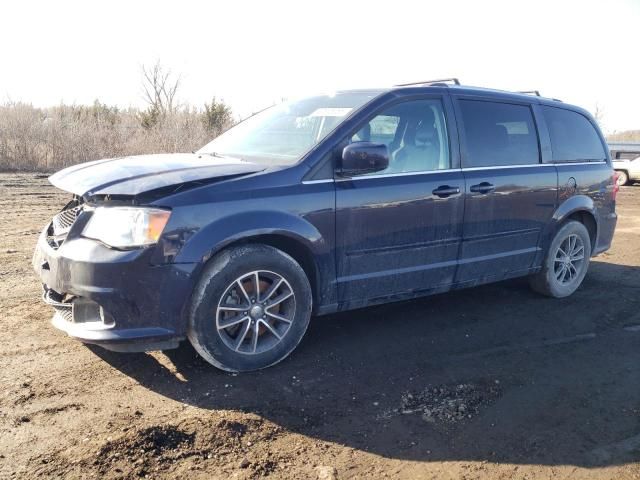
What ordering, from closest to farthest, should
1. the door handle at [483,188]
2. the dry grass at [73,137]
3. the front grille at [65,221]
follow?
the front grille at [65,221] < the door handle at [483,188] < the dry grass at [73,137]

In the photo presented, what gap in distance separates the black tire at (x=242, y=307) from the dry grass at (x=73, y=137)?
1655 cm

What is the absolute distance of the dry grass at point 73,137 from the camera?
17859 millimetres

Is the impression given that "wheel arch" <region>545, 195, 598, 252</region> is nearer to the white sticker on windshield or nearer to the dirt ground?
the dirt ground

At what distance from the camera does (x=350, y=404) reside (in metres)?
3.30

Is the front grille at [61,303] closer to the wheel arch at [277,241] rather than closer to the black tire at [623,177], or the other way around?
the wheel arch at [277,241]

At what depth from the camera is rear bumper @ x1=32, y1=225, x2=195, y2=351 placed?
3184 mm

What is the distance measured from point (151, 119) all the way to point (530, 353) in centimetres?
2181

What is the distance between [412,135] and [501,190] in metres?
1.01

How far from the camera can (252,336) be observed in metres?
3.63

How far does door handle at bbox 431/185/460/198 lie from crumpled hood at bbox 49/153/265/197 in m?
1.45

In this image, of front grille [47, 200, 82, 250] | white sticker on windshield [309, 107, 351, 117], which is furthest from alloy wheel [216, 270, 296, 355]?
white sticker on windshield [309, 107, 351, 117]

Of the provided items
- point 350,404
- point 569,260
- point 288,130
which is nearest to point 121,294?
point 350,404

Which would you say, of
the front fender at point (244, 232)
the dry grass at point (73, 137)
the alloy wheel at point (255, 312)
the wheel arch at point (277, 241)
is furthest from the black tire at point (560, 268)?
the dry grass at point (73, 137)

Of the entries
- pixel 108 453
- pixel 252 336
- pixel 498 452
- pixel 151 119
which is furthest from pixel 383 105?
pixel 151 119
